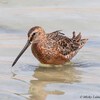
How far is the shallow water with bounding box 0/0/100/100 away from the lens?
27.4 ft

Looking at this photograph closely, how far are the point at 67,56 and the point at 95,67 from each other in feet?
3.20

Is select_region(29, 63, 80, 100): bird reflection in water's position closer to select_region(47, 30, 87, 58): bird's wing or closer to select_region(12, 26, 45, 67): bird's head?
select_region(47, 30, 87, 58): bird's wing

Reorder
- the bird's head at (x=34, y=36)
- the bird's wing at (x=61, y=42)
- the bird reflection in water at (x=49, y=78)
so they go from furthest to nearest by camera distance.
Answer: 1. the bird's wing at (x=61, y=42)
2. the bird's head at (x=34, y=36)
3. the bird reflection in water at (x=49, y=78)

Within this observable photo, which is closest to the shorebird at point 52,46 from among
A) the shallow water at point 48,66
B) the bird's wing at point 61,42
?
the bird's wing at point 61,42

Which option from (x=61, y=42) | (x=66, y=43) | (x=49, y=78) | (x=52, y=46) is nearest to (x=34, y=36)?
(x=52, y=46)

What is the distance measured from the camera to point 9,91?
324 inches

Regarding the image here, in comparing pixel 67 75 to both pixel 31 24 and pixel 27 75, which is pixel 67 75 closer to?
pixel 27 75

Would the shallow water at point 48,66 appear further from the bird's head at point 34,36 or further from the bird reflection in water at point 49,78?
the bird's head at point 34,36

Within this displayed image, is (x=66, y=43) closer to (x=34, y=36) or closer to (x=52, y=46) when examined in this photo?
(x=52, y=46)

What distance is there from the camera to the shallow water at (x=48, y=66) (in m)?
8.35

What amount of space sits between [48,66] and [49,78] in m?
1.17

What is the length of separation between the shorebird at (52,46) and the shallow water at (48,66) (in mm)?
143

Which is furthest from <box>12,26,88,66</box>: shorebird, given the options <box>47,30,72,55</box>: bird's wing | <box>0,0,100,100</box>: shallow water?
<box>0,0,100,100</box>: shallow water

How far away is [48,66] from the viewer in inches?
412
